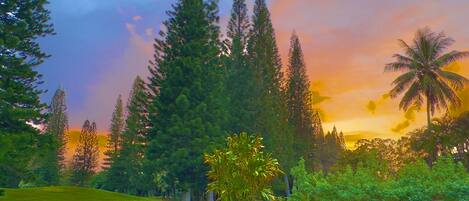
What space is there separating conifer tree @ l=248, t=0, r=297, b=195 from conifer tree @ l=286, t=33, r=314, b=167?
225 centimetres

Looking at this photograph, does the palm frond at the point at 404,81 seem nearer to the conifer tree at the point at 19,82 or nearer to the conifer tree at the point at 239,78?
the conifer tree at the point at 239,78

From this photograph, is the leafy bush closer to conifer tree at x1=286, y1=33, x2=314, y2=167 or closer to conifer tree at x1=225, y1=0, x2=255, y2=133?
conifer tree at x1=225, y1=0, x2=255, y2=133

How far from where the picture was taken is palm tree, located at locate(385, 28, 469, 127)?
133 ft

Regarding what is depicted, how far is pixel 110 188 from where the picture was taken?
7256 cm

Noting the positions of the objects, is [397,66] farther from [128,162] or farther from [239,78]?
[128,162]

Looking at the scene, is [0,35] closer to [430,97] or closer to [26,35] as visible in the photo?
[26,35]

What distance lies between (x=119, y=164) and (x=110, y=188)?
4.49 meters

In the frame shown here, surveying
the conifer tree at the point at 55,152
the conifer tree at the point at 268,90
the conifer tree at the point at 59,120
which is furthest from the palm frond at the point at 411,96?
the conifer tree at the point at 59,120

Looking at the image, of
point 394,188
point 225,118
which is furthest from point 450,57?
point 394,188

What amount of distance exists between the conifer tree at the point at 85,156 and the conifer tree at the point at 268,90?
39.6m

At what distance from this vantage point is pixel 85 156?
276ft

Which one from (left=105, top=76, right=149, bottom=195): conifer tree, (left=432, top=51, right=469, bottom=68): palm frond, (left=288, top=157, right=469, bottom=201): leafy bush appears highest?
(left=432, top=51, right=469, bottom=68): palm frond

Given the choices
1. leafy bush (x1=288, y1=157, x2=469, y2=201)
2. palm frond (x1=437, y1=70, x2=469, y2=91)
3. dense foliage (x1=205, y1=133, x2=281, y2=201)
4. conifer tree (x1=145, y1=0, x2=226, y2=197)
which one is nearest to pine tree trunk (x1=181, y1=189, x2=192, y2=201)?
conifer tree (x1=145, y1=0, x2=226, y2=197)

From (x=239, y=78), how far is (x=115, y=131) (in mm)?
36491
